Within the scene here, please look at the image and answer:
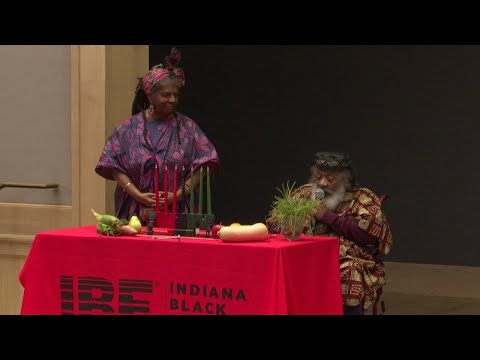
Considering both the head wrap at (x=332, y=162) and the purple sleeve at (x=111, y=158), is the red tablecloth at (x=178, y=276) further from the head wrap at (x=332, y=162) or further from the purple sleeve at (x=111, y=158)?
the head wrap at (x=332, y=162)

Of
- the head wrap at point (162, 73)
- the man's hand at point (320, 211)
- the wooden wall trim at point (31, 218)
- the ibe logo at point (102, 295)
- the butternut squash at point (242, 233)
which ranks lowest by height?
the ibe logo at point (102, 295)

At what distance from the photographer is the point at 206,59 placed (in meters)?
10.5

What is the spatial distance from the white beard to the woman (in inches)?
22.7

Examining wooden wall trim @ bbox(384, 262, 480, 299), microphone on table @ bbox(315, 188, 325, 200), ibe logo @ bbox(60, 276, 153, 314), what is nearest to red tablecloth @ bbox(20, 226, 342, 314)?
ibe logo @ bbox(60, 276, 153, 314)

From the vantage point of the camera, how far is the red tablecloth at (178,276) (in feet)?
15.4

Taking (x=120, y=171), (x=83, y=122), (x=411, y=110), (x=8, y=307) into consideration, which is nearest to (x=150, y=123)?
(x=120, y=171)

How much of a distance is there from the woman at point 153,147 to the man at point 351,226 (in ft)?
1.88

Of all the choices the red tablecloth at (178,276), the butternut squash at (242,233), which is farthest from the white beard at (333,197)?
the butternut squash at (242,233)

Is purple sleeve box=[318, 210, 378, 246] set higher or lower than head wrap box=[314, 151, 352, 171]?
lower

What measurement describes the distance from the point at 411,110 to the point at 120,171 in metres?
4.43

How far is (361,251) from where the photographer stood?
18.5 feet

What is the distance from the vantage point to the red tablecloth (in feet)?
15.4

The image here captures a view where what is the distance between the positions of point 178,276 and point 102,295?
40 cm

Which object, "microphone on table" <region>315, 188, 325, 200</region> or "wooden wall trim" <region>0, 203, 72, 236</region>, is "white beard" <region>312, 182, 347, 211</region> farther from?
"wooden wall trim" <region>0, 203, 72, 236</region>
